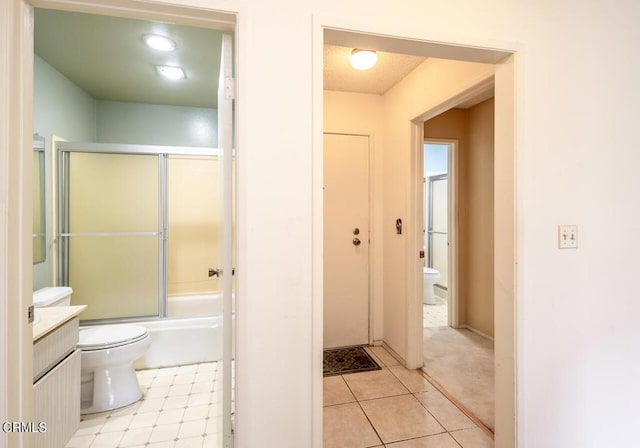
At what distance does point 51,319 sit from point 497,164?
2244 millimetres

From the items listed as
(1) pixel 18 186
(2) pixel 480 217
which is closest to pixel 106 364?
(1) pixel 18 186

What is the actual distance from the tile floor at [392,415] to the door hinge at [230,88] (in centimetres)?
181

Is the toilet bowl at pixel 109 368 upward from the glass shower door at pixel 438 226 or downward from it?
downward

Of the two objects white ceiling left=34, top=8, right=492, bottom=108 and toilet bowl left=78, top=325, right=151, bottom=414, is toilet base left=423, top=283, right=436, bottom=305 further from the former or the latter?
toilet bowl left=78, top=325, right=151, bottom=414

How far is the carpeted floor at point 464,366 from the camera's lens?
2029 millimetres

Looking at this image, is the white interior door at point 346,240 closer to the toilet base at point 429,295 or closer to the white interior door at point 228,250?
the white interior door at point 228,250

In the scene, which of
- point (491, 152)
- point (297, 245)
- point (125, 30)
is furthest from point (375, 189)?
point (125, 30)

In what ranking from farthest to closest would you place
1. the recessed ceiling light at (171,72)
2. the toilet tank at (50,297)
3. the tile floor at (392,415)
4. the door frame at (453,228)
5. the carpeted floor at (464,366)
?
the door frame at (453,228), the recessed ceiling light at (171,72), the carpeted floor at (464,366), the toilet tank at (50,297), the tile floor at (392,415)

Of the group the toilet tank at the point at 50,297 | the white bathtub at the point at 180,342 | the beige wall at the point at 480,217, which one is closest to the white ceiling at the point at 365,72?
the beige wall at the point at 480,217

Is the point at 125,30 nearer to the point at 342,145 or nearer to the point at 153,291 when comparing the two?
the point at 342,145

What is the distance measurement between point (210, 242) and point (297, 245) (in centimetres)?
228

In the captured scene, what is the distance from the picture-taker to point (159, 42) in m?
2.02

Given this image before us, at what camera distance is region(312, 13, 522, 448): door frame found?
1.18 metres

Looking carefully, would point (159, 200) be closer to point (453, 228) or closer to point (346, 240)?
point (346, 240)
